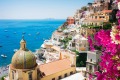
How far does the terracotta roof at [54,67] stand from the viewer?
25913 millimetres

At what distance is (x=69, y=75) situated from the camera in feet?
94.6

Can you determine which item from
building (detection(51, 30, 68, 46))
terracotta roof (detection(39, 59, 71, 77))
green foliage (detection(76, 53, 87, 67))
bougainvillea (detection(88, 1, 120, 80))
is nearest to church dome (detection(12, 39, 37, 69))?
terracotta roof (detection(39, 59, 71, 77))

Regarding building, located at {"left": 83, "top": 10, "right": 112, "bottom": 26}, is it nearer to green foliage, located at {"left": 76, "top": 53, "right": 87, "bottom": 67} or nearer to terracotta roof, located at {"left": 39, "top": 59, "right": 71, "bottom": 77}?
green foliage, located at {"left": 76, "top": 53, "right": 87, "bottom": 67}

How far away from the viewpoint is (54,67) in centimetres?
2712

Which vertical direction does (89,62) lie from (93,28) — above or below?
below

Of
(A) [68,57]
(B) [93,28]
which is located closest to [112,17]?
(B) [93,28]

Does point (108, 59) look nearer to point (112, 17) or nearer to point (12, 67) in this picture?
point (12, 67)

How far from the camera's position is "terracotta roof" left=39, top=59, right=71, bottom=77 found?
2591cm

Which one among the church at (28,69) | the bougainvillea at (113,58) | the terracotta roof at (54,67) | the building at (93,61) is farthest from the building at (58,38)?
the bougainvillea at (113,58)

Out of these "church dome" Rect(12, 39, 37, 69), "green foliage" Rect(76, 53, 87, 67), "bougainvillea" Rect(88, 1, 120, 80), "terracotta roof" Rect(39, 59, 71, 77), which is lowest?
"green foliage" Rect(76, 53, 87, 67)

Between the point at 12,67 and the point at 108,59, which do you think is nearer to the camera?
the point at 108,59

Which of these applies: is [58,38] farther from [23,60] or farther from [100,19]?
[23,60]

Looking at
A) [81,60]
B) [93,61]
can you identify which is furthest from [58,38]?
[93,61]

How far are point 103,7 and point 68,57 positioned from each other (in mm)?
41712
